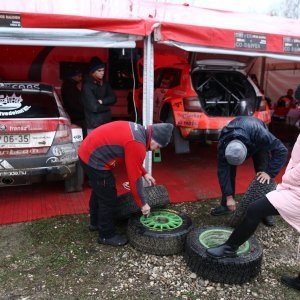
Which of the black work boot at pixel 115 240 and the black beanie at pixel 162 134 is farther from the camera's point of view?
the black work boot at pixel 115 240

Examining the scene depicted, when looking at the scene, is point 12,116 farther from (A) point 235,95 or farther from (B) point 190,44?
(A) point 235,95

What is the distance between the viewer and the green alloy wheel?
3473 millimetres

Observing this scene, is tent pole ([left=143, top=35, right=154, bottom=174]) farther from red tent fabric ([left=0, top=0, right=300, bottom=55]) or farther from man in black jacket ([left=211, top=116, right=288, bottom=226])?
man in black jacket ([left=211, top=116, right=288, bottom=226])

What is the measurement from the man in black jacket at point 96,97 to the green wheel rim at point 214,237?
2468 millimetres

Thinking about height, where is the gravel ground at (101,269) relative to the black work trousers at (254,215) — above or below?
below

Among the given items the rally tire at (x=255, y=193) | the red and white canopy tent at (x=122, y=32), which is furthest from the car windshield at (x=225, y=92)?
the rally tire at (x=255, y=193)

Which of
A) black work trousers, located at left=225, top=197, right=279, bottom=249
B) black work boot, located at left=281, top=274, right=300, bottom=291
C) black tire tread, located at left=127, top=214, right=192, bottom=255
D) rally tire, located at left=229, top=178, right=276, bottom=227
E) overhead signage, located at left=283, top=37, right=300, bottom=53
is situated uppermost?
overhead signage, located at left=283, top=37, right=300, bottom=53

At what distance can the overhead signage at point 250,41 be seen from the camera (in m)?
4.86

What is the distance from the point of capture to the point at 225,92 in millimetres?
6809

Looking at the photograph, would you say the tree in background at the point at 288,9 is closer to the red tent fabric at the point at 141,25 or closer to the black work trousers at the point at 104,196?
the red tent fabric at the point at 141,25

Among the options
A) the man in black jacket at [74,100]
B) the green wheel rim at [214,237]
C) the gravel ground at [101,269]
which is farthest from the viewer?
the man in black jacket at [74,100]

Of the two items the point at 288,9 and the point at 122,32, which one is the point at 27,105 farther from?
the point at 288,9

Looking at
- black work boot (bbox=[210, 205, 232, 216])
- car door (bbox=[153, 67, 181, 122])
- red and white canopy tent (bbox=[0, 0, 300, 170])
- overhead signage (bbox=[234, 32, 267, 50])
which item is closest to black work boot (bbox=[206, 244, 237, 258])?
black work boot (bbox=[210, 205, 232, 216])

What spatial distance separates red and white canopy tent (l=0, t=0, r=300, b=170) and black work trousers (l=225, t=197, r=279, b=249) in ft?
7.22
